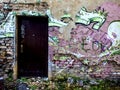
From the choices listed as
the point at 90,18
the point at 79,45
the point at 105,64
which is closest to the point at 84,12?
the point at 90,18

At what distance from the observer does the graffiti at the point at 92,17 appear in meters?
9.34

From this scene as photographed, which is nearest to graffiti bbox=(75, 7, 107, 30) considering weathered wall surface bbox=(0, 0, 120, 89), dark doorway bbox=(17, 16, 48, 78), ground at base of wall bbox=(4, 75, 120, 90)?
weathered wall surface bbox=(0, 0, 120, 89)

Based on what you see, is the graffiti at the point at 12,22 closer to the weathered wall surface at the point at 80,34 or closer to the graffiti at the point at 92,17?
the weathered wall surface at the point at 80,34

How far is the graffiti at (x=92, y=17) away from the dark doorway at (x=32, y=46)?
101 cm

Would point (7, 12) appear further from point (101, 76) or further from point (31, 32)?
point (101, 76)

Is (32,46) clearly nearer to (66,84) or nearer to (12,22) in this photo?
(12,22)

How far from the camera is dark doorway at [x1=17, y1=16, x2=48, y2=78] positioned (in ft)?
31.8

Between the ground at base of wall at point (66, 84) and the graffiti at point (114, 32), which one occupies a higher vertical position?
the graffiti at point (114, 32)

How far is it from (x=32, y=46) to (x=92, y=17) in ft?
6.03

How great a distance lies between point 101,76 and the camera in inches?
371

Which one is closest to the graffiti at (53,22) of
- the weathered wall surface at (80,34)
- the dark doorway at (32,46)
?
the weathered wall surface at (80,34)

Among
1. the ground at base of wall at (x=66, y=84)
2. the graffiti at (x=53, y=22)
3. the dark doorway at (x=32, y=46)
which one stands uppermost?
the graffiti at (x=53, y=22)

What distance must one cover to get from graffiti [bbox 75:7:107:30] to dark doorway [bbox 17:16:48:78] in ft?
3.30

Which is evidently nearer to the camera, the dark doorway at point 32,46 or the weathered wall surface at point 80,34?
the weathered wall surface at point 80,34
